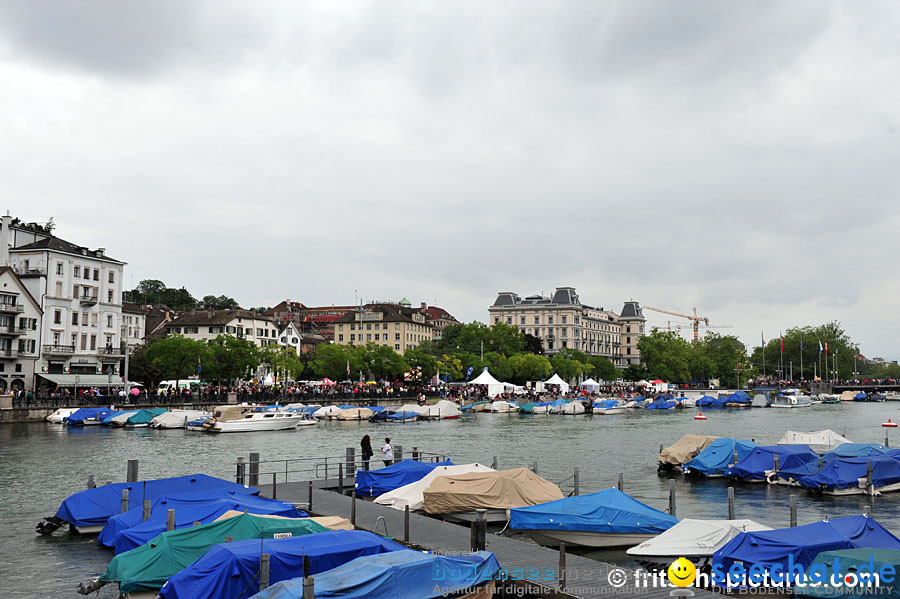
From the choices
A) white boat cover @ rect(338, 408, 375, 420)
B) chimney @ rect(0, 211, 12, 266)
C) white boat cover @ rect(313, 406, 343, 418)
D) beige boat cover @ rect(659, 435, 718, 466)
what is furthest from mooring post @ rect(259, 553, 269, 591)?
chimney @ rect(0, 211, 12, 266)

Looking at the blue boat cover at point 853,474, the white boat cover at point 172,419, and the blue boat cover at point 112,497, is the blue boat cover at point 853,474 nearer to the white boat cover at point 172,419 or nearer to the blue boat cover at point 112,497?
the blue boat cover at point 112,497

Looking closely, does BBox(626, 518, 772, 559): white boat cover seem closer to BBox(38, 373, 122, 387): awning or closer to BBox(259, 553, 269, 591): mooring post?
BBox(259, 553, 269, 591): mooring post

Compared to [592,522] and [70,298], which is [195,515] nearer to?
[592,522]

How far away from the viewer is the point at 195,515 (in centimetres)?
2109

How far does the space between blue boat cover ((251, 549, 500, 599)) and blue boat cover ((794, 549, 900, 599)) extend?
6.65 meters

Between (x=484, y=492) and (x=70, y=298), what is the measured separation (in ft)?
260

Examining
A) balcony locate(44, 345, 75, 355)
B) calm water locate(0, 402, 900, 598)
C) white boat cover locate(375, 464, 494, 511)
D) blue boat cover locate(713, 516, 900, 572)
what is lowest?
calm water locate(0, 402, 900, 598)

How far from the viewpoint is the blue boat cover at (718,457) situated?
40906mm

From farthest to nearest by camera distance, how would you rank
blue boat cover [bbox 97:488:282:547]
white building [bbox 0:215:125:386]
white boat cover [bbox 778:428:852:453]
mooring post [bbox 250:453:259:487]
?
white building [bbox 0:215:125:386], white boat cover [bbox 778:428:852:453], mooring post [bbox 250:453:259:487], blue boat cover [bbox 97:488:282:547]

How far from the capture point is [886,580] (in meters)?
14.9

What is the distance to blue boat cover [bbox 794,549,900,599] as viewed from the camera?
49.0 ft

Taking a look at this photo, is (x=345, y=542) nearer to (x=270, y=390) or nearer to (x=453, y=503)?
(x=453, y=503)

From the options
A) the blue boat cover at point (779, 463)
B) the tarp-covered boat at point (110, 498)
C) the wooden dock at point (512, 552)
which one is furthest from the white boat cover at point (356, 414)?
the tarp-covered boat at point (110, 498)

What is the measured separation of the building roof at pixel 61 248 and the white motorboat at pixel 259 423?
111 ft
